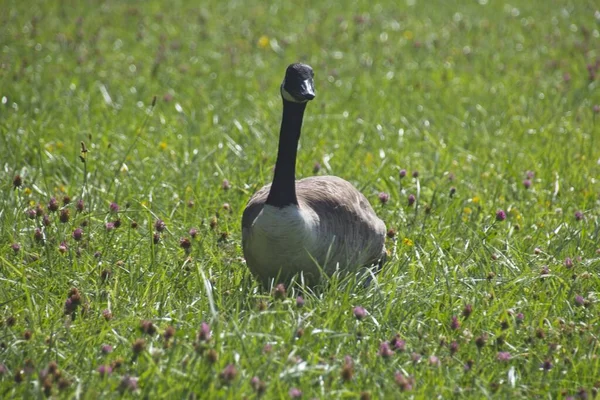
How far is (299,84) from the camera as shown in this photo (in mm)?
4074

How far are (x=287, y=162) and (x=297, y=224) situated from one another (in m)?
0.34

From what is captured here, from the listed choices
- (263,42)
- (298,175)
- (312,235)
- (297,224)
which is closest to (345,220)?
(312,235)

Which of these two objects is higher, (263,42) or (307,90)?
(307,90)

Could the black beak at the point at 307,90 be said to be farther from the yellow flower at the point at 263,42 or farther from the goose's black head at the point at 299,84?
the yellow flower at the point at 263,42

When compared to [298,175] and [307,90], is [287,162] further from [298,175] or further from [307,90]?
[298,175]

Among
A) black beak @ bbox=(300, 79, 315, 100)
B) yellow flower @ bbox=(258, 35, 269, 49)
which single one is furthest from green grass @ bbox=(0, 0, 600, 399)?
black beak @ bbox=(300, 79, 315, 100)

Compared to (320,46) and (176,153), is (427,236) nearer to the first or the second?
(176,153)

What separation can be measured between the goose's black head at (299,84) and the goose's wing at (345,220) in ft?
1.72

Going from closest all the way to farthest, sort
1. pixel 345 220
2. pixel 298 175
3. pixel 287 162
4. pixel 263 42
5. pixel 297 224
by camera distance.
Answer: pixel 297 224 < pixel 287 162 < pixel 345 220 < pixel 298 175 < pixel 263 42

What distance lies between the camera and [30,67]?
26.8ft

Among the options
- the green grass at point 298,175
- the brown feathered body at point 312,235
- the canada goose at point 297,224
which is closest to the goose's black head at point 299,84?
the canada goose at point 297,224

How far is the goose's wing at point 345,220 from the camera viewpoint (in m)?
4.28

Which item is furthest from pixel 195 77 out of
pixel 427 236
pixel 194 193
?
pixel 427 236

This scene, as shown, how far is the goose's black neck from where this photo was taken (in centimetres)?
402
